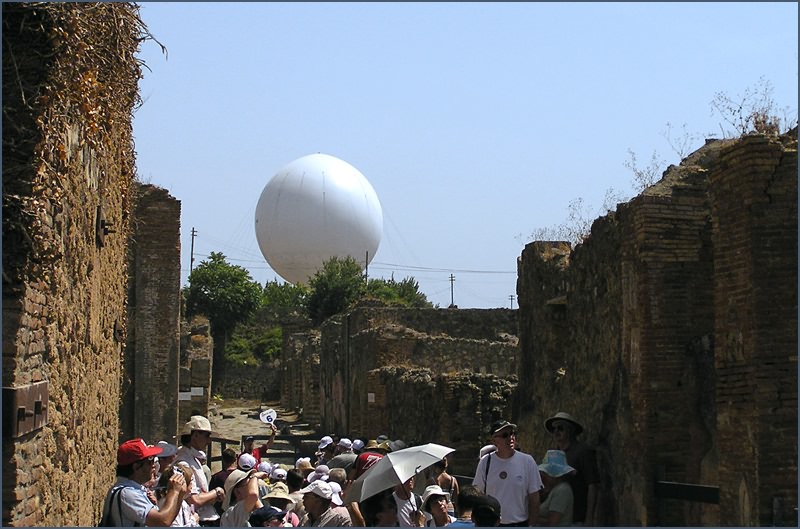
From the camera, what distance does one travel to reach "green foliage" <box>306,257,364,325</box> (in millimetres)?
56031

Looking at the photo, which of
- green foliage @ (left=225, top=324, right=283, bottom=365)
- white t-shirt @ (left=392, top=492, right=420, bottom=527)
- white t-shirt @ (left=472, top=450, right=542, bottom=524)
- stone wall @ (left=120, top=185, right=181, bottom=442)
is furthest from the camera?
green foliage @ (left=225, top=324, right=283, bottom=365)

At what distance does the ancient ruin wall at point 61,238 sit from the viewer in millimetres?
6605

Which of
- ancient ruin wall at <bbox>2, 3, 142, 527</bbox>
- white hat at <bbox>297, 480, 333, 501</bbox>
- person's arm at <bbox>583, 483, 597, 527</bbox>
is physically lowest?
person's arm at <bbox>583, 483, 597, 527</bbox>

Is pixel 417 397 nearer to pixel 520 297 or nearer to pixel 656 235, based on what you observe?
pixel 520 297

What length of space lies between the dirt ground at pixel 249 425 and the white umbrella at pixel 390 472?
18691 millimetres

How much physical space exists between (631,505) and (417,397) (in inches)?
516

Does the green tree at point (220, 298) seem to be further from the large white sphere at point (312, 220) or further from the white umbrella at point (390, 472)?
the white umbrella at point (390, 472)

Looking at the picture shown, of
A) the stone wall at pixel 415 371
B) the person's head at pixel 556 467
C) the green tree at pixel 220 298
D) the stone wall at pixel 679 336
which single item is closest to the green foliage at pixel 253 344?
the green tree at pixel 220 298

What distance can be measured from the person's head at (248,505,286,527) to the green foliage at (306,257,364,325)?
47.9 m

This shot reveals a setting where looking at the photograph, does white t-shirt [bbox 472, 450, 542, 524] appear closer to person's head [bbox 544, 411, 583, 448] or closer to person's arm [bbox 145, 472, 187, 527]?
person's head [bbox 544, 411, 583, 448]

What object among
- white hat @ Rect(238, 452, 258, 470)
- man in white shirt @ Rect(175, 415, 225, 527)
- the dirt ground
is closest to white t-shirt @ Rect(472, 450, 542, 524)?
man in white shirt @ Rect(175, 415, 225, 527)

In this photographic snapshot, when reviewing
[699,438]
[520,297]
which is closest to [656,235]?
[699,438]

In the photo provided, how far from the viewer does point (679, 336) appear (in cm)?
1209

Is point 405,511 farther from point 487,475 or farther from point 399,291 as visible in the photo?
point 399,291
